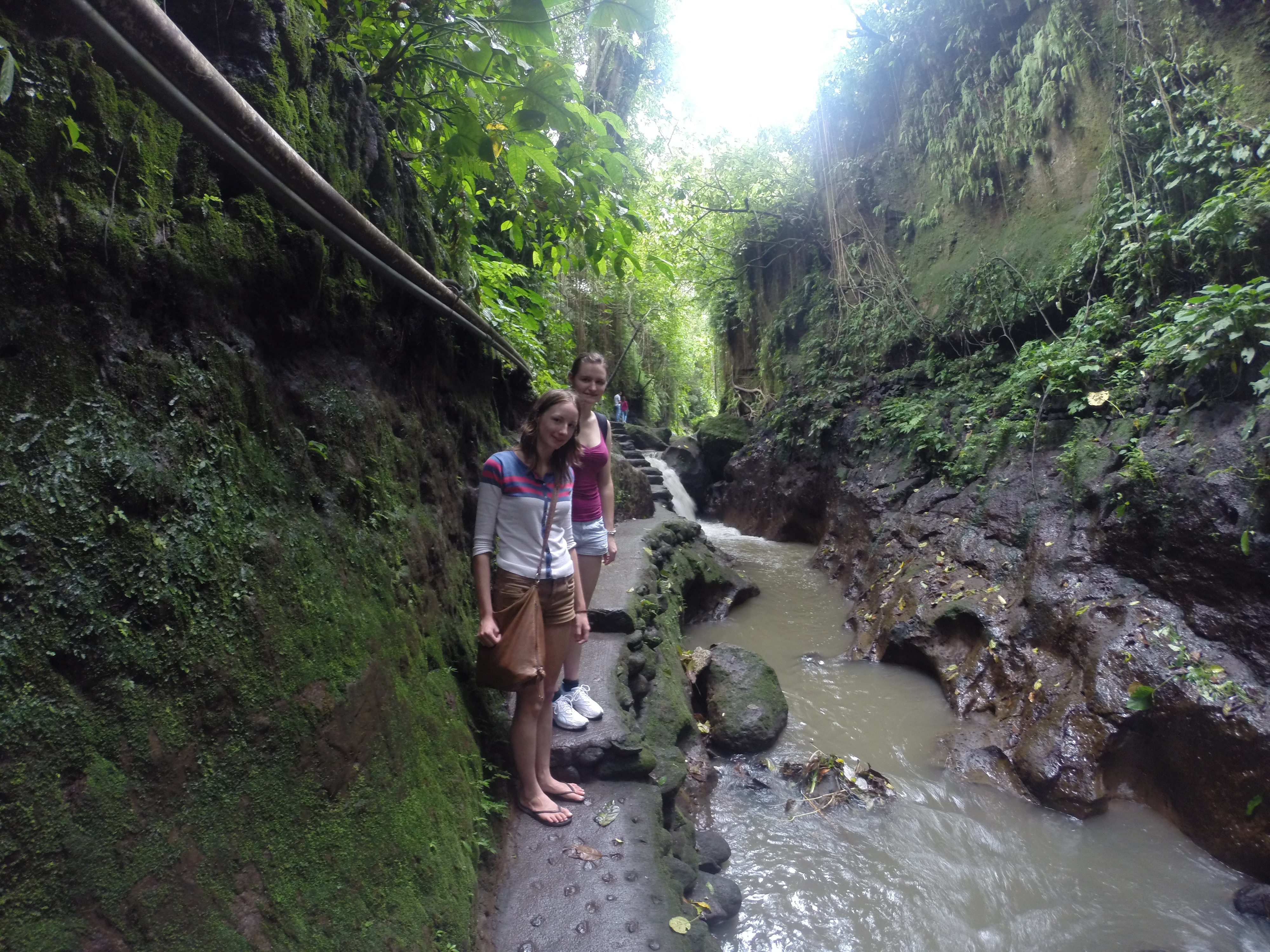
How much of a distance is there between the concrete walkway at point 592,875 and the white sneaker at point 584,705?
4cm

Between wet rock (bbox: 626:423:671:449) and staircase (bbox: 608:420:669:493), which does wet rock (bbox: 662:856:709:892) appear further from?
wet rock (bbox: 626:423:671:449)

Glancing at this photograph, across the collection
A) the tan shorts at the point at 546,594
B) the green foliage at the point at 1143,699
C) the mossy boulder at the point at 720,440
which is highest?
the mossy boulder at the point at 720,440

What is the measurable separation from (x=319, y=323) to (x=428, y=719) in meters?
1.53

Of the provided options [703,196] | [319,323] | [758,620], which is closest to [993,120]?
[703,196]

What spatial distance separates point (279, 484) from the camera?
73.2 inches

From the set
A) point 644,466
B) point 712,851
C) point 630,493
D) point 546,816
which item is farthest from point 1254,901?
point 644,466

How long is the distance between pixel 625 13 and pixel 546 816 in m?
2.95

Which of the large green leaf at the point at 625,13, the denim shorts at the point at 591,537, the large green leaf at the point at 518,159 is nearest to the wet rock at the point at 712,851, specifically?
the denim shorts at the point at 591,537

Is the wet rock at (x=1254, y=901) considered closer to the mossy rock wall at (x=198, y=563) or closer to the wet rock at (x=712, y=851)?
the wet rock at (x=712, y=851)

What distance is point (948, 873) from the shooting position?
358 centimetres

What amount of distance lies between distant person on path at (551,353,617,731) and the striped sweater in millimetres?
461

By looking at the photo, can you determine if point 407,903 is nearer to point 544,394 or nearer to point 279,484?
point 279,484

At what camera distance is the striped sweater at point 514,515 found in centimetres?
248

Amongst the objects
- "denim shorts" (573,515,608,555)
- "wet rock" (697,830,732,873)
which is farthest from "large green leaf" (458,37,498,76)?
"wet rock" (697,830,732,873)
